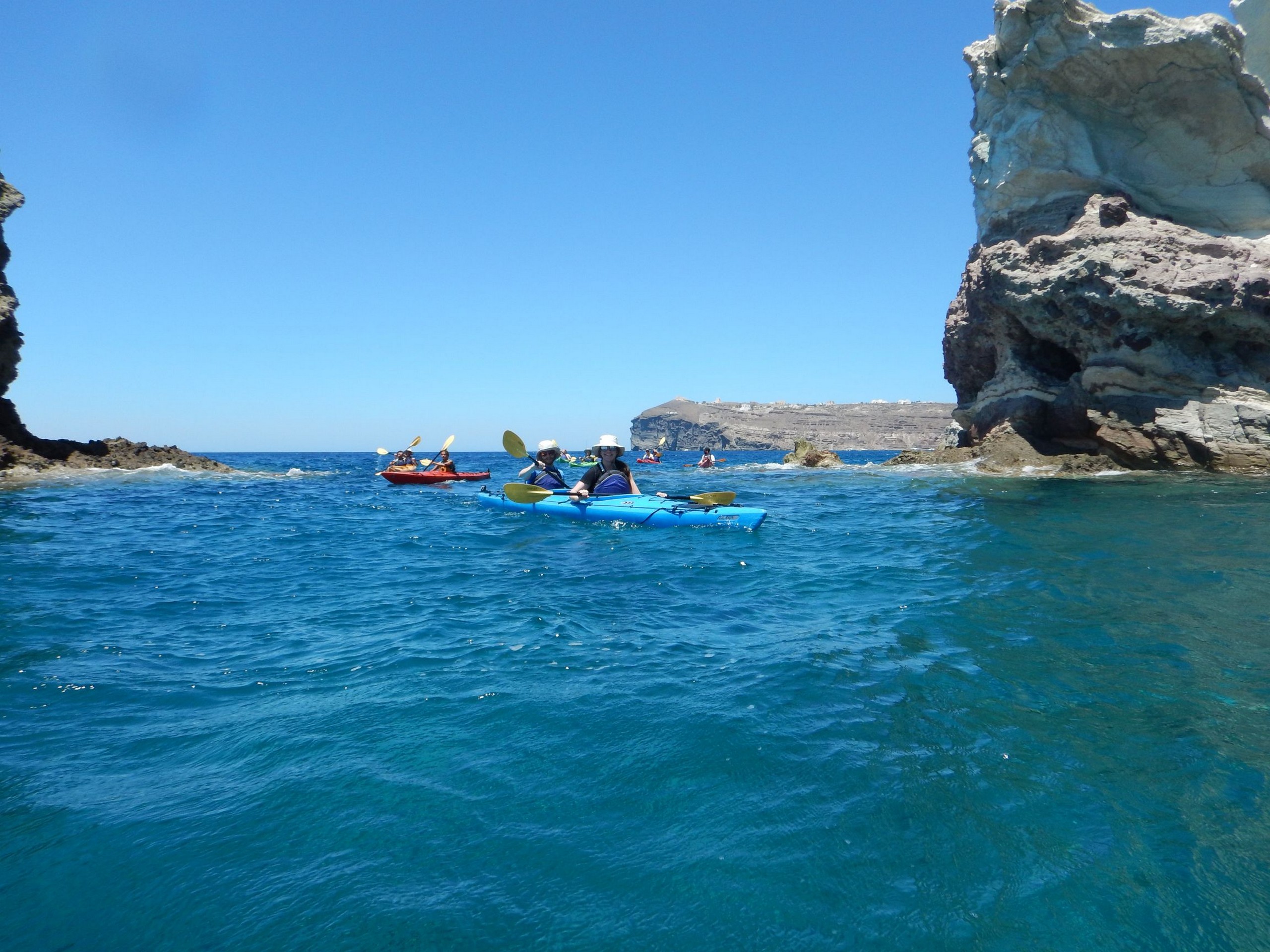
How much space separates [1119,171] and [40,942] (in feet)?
90.0

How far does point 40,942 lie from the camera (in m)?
2.42

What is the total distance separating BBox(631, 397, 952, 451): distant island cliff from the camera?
4870 inches

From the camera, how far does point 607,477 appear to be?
13.3 metres

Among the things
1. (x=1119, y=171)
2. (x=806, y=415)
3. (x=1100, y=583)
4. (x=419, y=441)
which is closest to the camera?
(x=1100, y=583)

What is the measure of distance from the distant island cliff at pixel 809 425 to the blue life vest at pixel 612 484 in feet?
359

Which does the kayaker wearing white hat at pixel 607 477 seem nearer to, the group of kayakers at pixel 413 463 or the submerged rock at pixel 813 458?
the group of kayakers at pixel 413 463

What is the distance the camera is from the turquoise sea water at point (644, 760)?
8.27 feet

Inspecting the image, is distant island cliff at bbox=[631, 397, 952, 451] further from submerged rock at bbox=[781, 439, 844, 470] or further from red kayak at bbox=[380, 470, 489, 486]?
red kayak at bbox=[380, 470, 489, 486]

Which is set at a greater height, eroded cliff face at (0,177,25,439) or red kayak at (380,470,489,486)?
eroded cliff face at (0,177,25,439)

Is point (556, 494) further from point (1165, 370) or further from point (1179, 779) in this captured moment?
point (1165, 370)

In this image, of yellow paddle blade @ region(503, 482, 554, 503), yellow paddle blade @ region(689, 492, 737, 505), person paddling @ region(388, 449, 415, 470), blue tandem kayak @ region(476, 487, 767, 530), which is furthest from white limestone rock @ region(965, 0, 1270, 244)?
person paddling @ region(388, 449, 415, 470)

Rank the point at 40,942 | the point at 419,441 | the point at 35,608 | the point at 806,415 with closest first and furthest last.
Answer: the point at 40,942 → the point at 35,608 → the point at 419,441 → the point at 806,415

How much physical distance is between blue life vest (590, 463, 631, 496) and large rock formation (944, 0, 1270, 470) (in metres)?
14.6

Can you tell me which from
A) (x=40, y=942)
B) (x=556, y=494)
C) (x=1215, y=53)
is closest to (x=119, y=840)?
(x=40, y=942)
